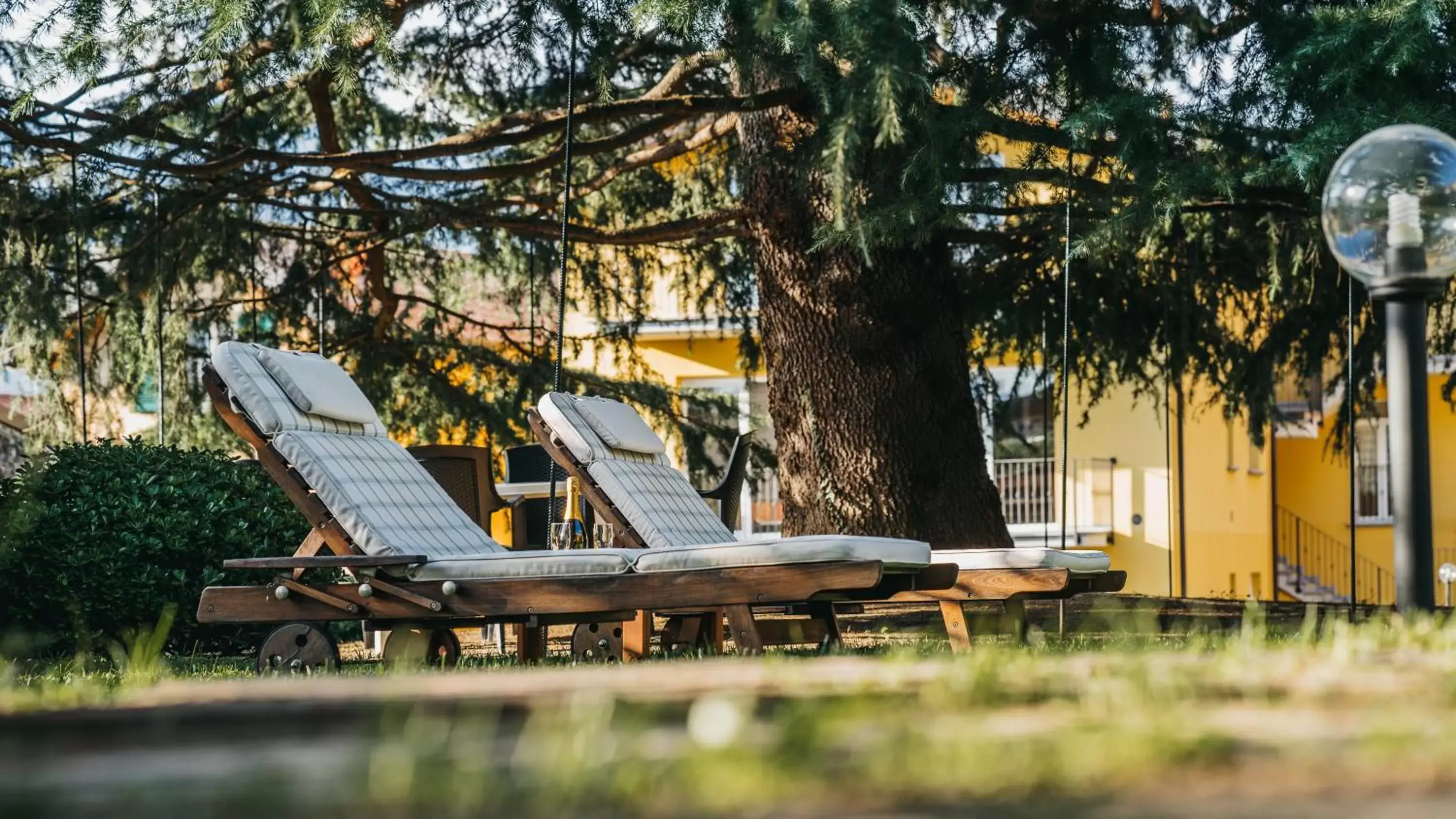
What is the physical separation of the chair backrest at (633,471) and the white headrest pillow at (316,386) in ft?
2.54

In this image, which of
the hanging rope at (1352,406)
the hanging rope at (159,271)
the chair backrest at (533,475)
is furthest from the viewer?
the hanging rope at (159,271)

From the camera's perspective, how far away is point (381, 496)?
20.6 feet

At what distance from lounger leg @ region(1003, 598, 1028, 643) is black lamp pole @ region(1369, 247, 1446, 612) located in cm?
207

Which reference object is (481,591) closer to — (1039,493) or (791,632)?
(791,632)

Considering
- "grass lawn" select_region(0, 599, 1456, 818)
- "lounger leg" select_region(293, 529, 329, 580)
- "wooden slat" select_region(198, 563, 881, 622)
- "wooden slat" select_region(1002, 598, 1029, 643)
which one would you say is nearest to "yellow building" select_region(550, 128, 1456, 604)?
"wooden slat" select_region(1002, 598, 1029, 643)

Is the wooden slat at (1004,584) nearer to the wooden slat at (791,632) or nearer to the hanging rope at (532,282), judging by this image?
the wooden slat at (791,632)

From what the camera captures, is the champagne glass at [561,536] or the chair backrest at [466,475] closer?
the champagne glass at [561,536]

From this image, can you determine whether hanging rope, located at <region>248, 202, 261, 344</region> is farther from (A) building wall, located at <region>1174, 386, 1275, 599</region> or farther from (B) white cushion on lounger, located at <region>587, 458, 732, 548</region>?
(A) building wall, located at <region>1174, 386, 1275, 599</region>

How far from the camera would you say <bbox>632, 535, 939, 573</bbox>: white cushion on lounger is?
17.8 feet

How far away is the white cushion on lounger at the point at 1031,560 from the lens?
6352mm

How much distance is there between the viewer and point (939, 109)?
7402mm

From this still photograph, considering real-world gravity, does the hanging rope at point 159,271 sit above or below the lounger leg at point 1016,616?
above

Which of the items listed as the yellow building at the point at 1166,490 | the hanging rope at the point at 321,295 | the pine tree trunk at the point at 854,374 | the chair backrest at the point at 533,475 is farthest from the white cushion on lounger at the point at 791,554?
the yellow building at the point at 1166,490

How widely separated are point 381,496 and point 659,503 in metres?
1.26
